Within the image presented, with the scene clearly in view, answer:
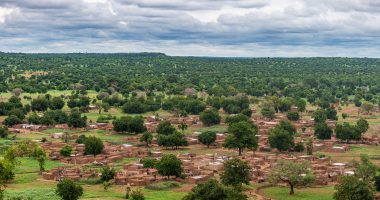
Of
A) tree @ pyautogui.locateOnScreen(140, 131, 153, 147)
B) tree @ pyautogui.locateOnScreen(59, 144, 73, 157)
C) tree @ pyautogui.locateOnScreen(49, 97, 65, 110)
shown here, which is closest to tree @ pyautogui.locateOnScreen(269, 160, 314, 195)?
tree @ pyautogui.locateOnScreen(59, 144, 73, 157)

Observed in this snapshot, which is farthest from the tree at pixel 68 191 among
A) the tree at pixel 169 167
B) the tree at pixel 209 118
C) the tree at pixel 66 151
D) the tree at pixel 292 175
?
the tree at pixel 209 118

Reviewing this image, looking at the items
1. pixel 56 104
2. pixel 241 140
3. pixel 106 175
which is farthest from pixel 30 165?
pixel 56 104

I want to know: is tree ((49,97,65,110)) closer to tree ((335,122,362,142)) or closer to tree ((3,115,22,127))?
tree ((3,115,22,127))

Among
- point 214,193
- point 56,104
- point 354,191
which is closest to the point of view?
point 214,193

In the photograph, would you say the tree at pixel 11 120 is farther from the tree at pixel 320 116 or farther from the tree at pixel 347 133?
the tree at pixel 347 133

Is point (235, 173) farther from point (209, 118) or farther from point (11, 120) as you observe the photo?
point (11, 120)
